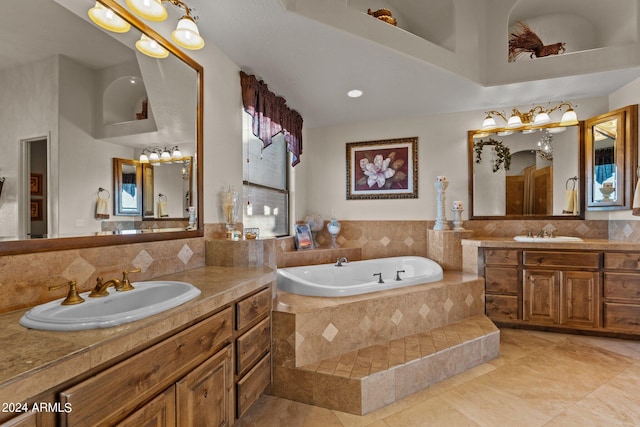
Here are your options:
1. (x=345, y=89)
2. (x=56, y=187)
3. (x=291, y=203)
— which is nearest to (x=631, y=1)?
(x=345, y=89)

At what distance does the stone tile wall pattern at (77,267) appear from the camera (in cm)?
109

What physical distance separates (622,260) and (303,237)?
3.01 meters

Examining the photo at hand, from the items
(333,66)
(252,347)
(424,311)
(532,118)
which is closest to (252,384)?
(252,347)

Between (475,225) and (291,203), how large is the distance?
2.21 meters

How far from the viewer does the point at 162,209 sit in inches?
71.3

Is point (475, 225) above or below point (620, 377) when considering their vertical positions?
above

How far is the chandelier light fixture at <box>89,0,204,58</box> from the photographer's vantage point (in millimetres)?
1433

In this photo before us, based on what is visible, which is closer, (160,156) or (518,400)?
(160,156)

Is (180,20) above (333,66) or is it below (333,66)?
below

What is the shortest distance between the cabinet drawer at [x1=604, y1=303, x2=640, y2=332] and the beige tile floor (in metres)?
0.27

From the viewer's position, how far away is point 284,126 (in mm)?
3268

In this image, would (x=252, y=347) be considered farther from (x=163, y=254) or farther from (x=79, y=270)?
(x=79, y=270)

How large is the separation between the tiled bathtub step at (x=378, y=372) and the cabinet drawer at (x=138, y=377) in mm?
817

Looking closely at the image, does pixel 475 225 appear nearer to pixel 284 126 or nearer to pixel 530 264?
pixel 530 264
